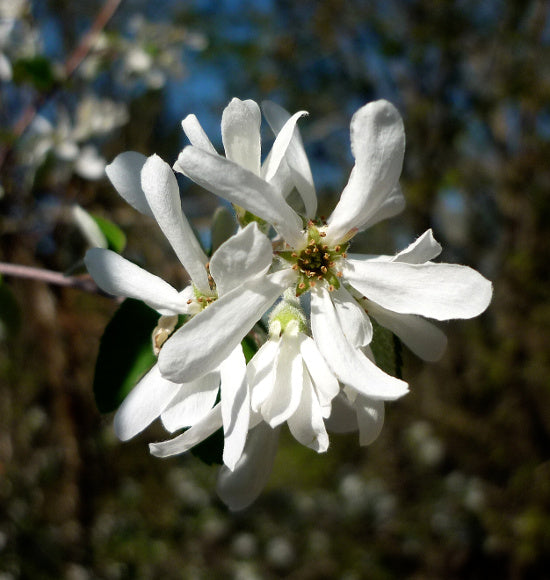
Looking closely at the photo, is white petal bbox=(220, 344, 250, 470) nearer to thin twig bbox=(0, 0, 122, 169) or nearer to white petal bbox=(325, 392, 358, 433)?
white petal bbox=(325, 392, 358, 433)

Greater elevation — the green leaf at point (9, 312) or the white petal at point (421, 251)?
the green leaf at point (9, 312)

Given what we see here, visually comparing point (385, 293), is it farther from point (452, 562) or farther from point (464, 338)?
point (464, 338)

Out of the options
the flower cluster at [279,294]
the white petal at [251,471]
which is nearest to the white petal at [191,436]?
the flower cluster at [279,294]

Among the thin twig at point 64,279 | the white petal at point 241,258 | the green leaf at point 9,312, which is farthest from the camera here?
the green leaf at point 9,312

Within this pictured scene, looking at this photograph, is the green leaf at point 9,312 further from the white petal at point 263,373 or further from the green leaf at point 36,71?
the green leaf at point 36,71

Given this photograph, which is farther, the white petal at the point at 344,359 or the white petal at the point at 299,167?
the white petal at the point at 299,167

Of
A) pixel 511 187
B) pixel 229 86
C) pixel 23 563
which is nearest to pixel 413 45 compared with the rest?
pixel 511 187
